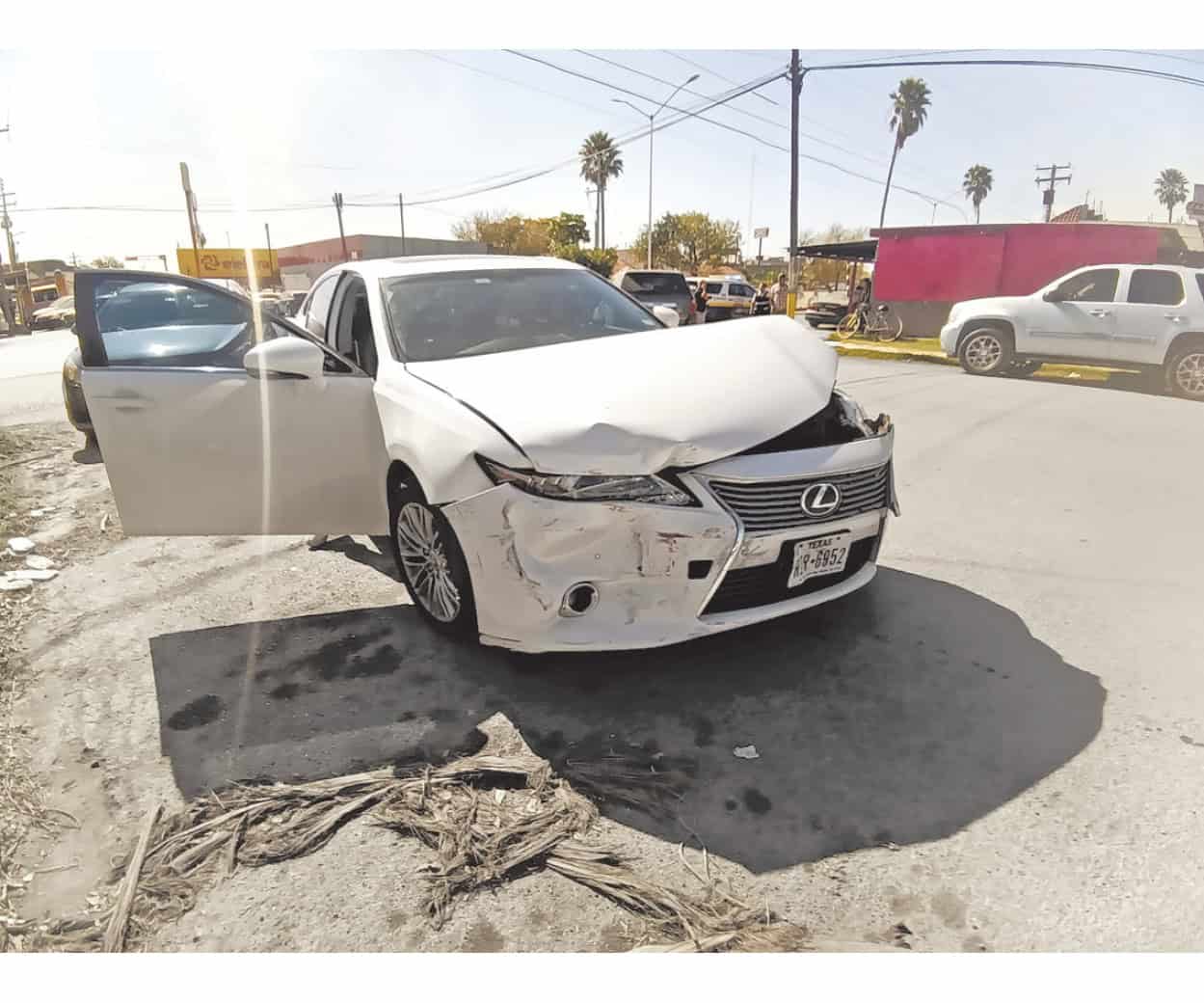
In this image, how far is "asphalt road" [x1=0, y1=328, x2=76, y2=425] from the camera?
852cm

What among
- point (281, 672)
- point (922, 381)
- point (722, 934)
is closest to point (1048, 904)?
point (722, 934)

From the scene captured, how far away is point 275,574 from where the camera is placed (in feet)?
13.1

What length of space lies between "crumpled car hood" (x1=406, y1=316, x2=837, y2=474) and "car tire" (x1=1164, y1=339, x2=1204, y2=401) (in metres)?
8.33

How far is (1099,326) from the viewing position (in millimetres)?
9867

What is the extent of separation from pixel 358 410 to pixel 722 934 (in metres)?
2.47

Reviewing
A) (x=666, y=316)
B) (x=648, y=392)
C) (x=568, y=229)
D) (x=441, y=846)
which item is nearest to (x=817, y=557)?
(x=648, y=392)

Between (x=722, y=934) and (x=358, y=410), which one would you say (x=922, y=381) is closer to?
(x=358, y=410)

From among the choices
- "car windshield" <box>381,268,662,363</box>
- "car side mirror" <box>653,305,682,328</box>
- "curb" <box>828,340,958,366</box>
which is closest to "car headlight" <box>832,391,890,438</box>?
"car windshield" <box>381,268,662,363</box>

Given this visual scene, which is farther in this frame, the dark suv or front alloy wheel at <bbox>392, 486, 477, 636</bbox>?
the dark suv

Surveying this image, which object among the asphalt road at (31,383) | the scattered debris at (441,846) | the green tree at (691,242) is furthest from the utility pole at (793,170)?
the green tree at (691,242)

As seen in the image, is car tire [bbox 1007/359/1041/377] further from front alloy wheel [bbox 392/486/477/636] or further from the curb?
front alloy wheel [bbox 392/486/477/636]

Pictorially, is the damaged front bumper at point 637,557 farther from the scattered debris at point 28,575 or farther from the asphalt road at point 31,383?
the asphalt road at point 31,383

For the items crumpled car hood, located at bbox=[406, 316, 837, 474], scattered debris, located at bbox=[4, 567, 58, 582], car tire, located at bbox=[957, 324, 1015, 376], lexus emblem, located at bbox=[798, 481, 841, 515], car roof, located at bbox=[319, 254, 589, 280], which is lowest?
scattered debris, located at bbox=[4, 567, 58, 582]

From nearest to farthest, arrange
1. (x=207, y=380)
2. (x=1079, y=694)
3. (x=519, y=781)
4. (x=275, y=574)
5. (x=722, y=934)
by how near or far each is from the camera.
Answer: (x=722, y=934)
(x=519, y=781)
(x=1079, y=694)
(x=207, y=380)
(x=275, y=574)
